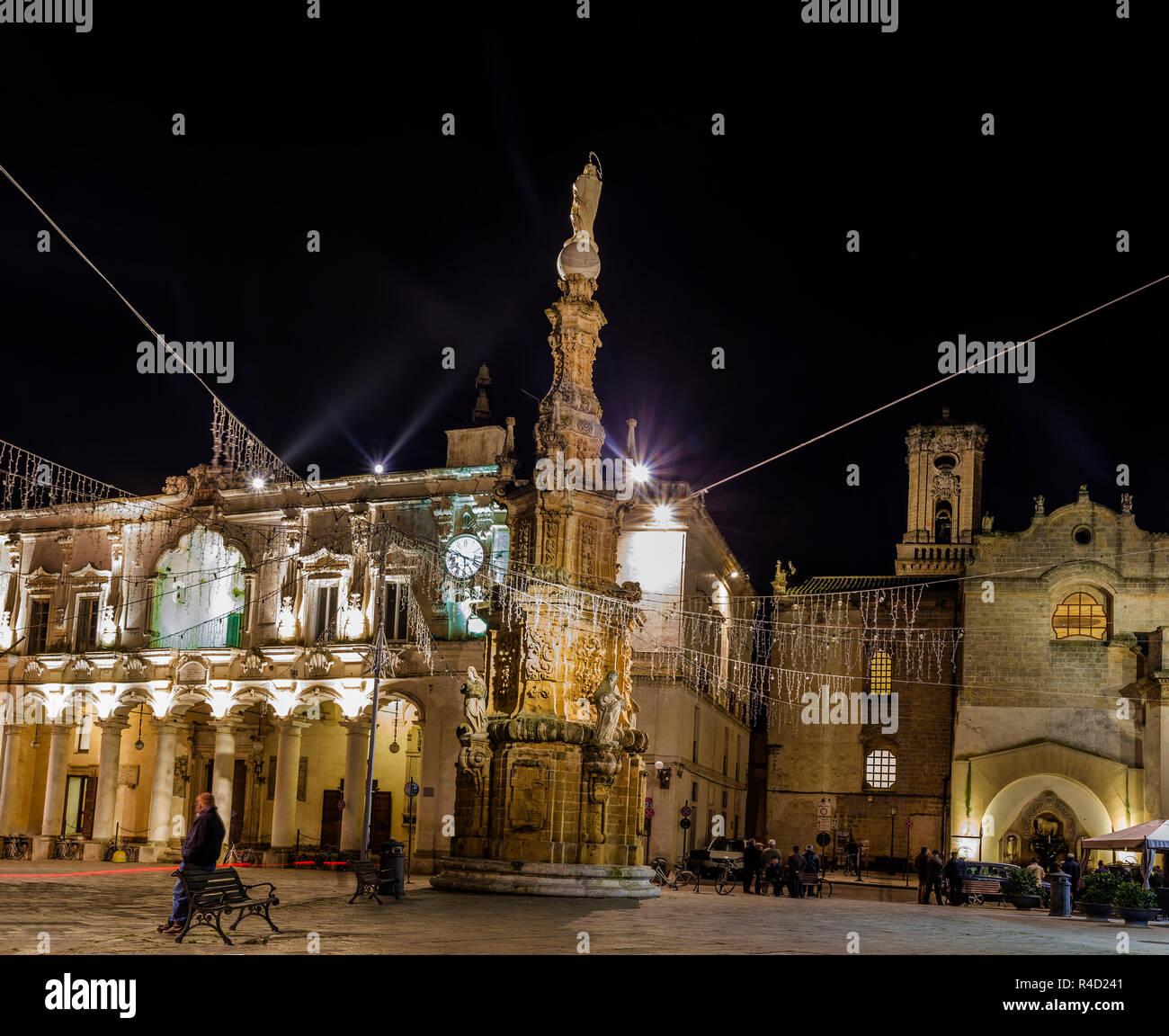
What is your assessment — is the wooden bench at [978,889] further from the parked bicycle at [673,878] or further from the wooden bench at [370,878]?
the wooden bench at [370,878]

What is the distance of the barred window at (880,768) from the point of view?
49469 mm

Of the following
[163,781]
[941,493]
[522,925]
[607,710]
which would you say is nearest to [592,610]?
[607,710]

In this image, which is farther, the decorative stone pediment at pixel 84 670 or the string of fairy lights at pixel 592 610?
the decorative stone pediment at pixel 84 670

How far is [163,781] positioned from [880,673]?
2616 centimetres

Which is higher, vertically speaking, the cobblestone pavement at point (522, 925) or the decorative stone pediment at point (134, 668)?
the decorative stone pediment at point (134, 668)

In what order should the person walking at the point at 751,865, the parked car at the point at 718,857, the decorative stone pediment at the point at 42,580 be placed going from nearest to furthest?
the person walking at the point at 751,865, the parked car at the point at 718,857, the decorative stone pediment at the point at 42,580

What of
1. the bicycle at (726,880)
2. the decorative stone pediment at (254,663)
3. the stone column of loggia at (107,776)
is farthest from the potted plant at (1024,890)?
the stone column of loggia at (107,776)

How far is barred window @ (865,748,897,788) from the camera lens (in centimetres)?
4947

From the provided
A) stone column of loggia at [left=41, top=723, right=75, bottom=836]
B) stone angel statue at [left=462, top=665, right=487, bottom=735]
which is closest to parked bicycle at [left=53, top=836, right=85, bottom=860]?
stone column of loggia at [left=41, top=723, right=75, bottom=836]

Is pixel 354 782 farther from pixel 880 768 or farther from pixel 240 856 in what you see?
pixel 880 768

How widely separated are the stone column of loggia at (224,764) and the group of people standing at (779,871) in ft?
53.2

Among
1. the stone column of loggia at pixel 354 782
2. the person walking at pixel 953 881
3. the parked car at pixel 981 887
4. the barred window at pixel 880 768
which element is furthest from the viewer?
the barred window at pixel 880 768

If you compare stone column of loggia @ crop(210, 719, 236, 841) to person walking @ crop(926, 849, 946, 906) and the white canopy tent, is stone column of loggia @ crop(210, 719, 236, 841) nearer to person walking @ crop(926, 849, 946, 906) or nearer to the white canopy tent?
person walking @ crop(926, 849, 946, 906)
